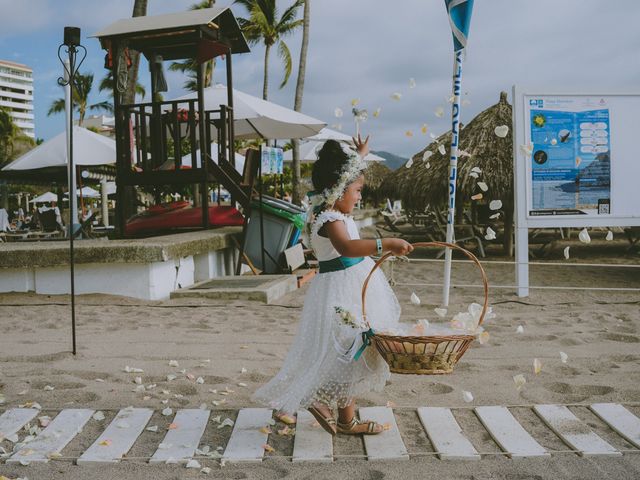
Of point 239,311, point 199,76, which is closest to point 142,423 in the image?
point 239,311

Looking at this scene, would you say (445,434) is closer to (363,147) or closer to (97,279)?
(363,147)

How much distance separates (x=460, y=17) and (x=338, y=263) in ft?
10.4

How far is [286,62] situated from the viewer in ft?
101

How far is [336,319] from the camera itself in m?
2.88

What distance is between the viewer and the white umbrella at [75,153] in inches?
456

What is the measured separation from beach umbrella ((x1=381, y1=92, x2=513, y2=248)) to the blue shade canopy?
5.24m

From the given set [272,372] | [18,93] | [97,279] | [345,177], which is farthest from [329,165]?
[18,93]

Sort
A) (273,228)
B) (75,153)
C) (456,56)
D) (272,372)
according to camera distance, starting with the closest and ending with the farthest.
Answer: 1. (272,372)
2. (456,56)
3. (273,228)
4. (75,153)

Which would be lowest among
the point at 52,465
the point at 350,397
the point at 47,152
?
the point at 52,465

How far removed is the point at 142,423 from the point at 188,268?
459 centimetres

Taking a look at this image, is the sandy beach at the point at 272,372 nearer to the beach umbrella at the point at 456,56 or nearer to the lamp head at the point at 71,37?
the beach umbrella at the point at 456,56

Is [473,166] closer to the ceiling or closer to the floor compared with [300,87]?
closer to the floor

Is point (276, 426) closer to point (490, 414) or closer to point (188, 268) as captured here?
point (490, 414)

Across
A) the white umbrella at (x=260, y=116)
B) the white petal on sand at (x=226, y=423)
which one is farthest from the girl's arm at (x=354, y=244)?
the white umbrella at (x=260, y=116)
